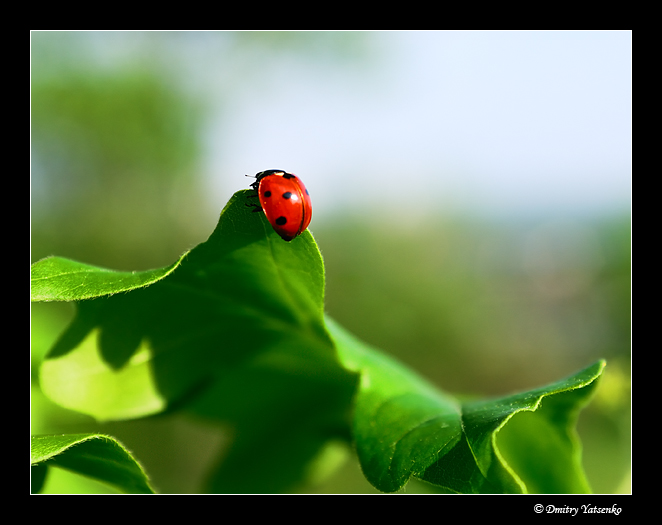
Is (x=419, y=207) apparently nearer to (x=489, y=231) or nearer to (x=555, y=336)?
(x=489, y=231)

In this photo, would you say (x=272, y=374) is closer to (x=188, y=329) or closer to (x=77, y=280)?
(x=188, y=329)

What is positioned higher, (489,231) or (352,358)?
(489,231)

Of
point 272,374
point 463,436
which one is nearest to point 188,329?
point 272,374

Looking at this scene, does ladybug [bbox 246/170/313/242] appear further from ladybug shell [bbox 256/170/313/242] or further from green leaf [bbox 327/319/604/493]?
green leaf [bbox 327/319/604/493]
